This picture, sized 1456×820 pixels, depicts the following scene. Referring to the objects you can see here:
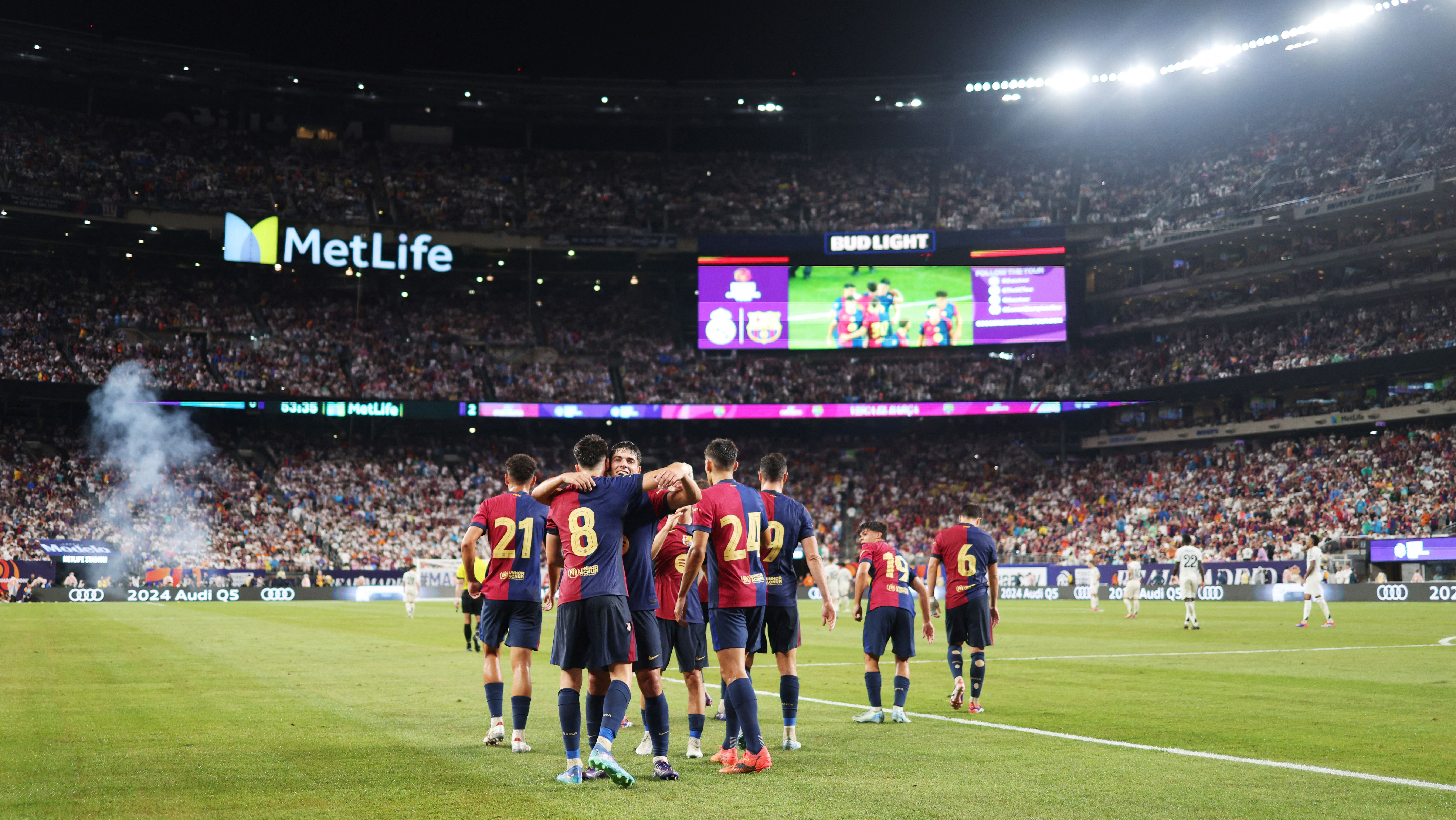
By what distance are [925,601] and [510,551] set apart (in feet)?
16.9

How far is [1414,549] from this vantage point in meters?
41.8

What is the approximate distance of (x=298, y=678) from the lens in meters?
16.3

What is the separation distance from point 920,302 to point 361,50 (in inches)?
1375

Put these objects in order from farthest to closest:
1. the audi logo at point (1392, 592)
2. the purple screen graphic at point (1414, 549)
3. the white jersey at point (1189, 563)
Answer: the purple screen graphic at point (1414, 549) → the audi logo at point (1392, 592) → the white jersey at point (1189, 563)

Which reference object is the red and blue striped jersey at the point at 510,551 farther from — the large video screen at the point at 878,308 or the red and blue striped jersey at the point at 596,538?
the large video screen at the point at 878,308

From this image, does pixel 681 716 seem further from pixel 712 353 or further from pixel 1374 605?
pixel 712 353

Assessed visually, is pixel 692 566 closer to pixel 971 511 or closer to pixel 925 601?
pixel 971 511

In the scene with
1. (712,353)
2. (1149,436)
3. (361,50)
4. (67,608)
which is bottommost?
(67,608)

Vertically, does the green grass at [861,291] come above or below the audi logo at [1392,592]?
above

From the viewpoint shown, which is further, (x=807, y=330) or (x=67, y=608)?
(x=807, y=330)

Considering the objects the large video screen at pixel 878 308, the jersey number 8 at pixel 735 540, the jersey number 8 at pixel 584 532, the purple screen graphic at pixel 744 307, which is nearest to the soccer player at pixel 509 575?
the jersey number 8 at pixel 735 540

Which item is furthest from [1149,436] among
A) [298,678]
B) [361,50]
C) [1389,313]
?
[298,678]

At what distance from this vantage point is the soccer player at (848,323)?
62.2 m

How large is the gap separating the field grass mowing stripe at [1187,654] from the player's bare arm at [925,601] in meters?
6.09
